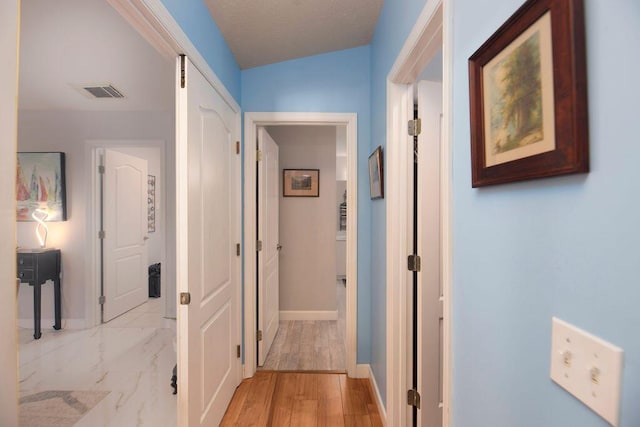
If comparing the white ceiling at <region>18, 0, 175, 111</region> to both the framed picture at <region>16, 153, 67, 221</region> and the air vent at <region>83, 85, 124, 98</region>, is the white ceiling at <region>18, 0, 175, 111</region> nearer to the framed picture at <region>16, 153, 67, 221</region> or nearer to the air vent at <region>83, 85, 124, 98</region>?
the air vent at <region>83, 85, 124, 98</region>

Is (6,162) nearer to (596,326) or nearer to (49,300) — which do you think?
(596,326)

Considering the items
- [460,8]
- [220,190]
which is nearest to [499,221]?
[460,8]

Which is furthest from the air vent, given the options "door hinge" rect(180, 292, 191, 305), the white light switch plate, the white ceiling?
the white light switch plate

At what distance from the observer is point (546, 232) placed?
0.58m

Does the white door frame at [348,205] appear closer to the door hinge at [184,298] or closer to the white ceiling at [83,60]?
the white ceiling at [83,60]

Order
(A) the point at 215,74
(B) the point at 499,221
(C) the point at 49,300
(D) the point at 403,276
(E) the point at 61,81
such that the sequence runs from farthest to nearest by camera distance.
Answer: (C) the point at 49,300, (E) the point at 61,81, (A) the point at 215,74, (D) the point at 403,276, (B) the point at 499,221

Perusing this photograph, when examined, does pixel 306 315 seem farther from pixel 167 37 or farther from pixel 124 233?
pixel 167 37

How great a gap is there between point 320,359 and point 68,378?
80.0 inches

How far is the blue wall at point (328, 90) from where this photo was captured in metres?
2.45

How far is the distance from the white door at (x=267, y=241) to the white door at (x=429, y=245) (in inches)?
54.0

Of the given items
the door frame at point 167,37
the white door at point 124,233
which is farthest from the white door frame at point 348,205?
the white door at point 124,233

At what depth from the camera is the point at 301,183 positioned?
3.78 metres

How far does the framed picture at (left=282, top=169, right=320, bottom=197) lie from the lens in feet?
12.3

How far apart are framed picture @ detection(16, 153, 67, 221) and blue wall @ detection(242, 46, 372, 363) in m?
2.55
